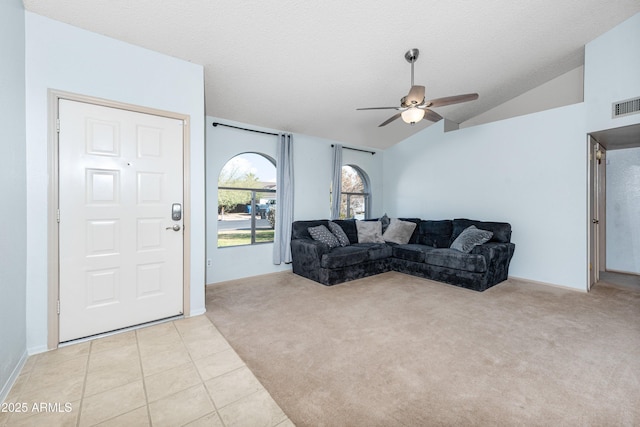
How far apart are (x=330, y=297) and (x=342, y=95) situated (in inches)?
113

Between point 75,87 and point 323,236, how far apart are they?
338 centimetres

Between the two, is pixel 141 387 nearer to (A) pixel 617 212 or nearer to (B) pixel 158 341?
(B) pixel 158 341

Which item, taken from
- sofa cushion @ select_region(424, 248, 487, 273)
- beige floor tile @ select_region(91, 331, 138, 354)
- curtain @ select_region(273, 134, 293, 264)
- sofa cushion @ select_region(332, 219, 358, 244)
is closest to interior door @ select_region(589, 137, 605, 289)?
sofa cushion @ select_region(424, 248, 487, 273)

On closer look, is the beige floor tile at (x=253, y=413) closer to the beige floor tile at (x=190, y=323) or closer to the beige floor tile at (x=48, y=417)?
the beige floor tile at (x=48, y=417)

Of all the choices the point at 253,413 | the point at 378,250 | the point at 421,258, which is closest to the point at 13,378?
the point at 253,413

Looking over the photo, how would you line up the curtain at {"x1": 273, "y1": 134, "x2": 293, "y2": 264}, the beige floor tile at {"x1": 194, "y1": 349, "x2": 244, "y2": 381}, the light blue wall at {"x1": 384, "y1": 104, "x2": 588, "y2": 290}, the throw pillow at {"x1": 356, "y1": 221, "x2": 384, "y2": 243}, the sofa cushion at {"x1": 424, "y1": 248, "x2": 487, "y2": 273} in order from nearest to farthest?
the beige floor tile at {"x1": 194, "y1": 349, "x2": 244, "y2": 381}
the sofa cushion at {"x1": 424, "y1": 248, "x2": 487, "y2": 273}
the light blue wall at {"x1": 384, "y1": 104, "x2": 588, "y2": 290}
the curtain at {"x1": 273, "y1": 134, "x2": 293, "y2": 264}
the throw pillow at {"x1": 356, "y1": 221, "x2": 384, "y2": 243}

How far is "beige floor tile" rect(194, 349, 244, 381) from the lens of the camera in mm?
1817

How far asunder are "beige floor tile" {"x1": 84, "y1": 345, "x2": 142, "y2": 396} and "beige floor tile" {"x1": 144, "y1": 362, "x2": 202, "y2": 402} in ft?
0.43

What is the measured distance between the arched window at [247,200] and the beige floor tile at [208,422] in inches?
115

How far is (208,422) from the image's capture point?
4.58 feet

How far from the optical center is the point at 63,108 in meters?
2.16

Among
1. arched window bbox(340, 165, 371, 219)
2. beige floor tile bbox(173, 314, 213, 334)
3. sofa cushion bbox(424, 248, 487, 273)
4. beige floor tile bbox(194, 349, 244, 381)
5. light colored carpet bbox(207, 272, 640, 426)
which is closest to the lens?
light colored carpet bbox(207, 272, 640, 426)

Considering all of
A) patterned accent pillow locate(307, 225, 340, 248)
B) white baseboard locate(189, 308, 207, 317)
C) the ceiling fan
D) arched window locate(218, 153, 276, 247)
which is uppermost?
the ceiling fan

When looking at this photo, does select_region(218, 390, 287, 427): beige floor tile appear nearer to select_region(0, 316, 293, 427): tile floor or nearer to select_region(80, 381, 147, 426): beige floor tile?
select_region(0, 316, 293, 427): tile floor
